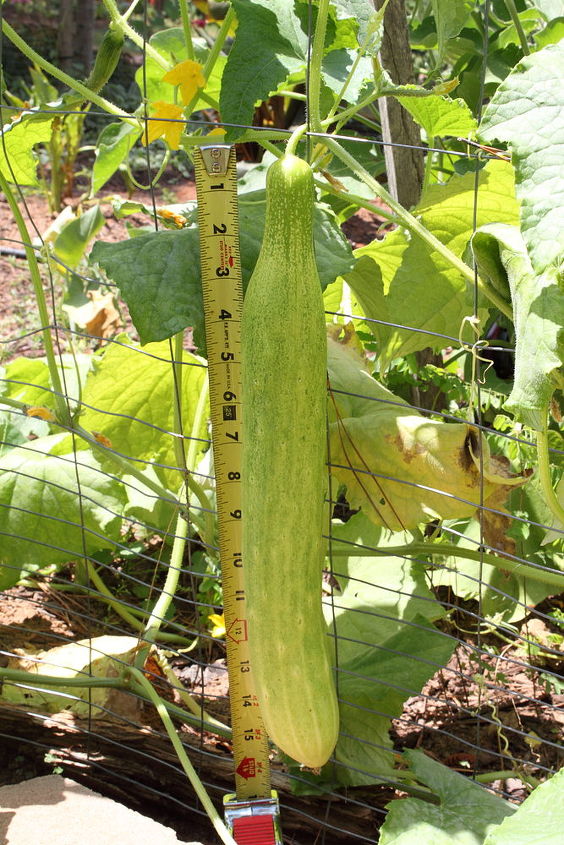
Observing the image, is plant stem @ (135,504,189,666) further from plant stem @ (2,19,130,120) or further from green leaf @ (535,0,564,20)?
green leaf @ (535,0,564,20)

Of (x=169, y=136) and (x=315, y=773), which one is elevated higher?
(x=169, y=136)

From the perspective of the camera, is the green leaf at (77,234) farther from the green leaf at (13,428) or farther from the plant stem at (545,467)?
the plant stem at (545,467)

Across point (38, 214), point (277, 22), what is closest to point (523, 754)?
point (277, 22)

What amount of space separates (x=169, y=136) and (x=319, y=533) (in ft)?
2.17

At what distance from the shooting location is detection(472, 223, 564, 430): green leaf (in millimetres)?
1065

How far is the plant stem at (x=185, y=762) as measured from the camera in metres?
1.45

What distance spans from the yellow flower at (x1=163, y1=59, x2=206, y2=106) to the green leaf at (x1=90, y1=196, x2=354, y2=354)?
20 centimetres

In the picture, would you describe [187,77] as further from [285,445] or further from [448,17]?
[285,445]

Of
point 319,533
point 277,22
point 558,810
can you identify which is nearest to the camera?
point 558,810

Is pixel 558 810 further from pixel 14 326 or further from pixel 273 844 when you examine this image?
pixel 14 326

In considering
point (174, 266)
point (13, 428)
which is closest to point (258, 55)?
point (174, 266)

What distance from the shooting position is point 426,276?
1.66 m

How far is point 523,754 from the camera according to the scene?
1.81m

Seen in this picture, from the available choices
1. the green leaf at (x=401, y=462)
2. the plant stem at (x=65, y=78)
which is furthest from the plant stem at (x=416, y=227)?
the plant stem at (x=65, y=78)
